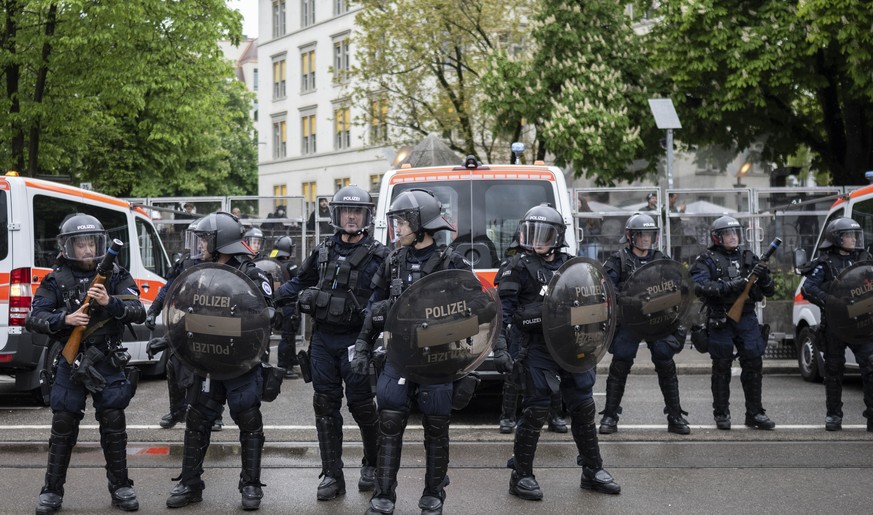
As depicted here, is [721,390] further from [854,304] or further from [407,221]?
[407,221]

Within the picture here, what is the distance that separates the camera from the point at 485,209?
983cm

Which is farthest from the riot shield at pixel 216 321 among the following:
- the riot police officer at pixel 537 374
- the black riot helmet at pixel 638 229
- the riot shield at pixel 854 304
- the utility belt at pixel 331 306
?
the riot shield at pixel 854 304

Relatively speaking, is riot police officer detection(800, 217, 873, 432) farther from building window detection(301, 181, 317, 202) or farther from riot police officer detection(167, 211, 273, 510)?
building window detection(301, 181, 317, 202)

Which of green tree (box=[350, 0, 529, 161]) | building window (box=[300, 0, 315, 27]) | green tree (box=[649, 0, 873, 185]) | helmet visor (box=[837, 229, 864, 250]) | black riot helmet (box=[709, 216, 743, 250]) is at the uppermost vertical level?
building window (box=[300, 0, 315, 27])

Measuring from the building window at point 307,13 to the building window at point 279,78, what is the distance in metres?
2.67

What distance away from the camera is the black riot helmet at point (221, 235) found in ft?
22.3

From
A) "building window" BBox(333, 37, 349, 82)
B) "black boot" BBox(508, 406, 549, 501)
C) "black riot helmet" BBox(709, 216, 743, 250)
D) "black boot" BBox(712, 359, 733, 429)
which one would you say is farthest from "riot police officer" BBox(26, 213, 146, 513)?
"building window" BBox(333, 37, 349, 82)

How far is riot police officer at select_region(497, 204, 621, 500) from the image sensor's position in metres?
6.69

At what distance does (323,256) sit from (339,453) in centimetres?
126

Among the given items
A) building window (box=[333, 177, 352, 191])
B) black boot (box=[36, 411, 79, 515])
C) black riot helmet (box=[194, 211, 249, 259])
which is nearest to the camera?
black boot (box=[36, 411, 79, 515])

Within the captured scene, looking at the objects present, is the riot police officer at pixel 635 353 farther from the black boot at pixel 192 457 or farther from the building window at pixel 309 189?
the building window at pixel 309 189

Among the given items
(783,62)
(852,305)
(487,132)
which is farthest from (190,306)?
(487,132)

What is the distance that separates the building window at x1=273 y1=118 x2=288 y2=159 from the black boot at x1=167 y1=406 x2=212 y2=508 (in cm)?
4774

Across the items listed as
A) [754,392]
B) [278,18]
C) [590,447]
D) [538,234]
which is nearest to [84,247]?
[538,234]
